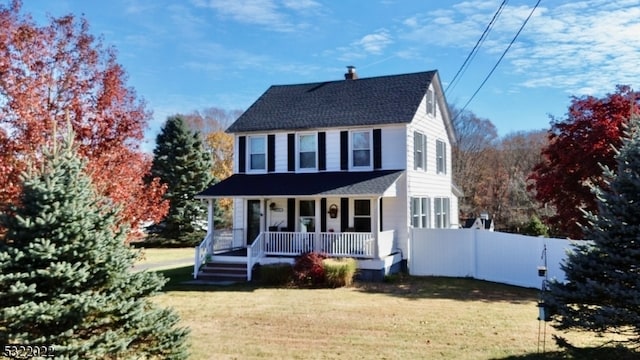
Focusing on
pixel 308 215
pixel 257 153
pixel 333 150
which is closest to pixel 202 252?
pixel 308 215

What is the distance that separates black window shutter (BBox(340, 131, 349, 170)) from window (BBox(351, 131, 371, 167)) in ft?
0.80

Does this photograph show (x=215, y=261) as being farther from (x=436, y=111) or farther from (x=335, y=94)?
(x=436, y=111)

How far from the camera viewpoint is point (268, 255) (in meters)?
16.9

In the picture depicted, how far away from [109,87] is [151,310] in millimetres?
7748

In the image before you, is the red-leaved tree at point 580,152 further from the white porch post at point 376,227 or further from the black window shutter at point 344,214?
the black window shutter at point 344,214

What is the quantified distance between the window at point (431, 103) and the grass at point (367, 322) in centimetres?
841

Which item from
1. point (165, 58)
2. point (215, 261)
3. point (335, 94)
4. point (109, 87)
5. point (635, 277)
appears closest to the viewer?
point (635, 277)

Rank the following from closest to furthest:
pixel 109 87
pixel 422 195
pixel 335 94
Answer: pixel 109 87, pixel 422 195, pixel 335 94

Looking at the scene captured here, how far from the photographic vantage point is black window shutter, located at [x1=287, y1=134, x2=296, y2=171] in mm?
19234

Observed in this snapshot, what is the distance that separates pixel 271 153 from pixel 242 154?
1.41 m

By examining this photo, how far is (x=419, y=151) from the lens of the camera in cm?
1945

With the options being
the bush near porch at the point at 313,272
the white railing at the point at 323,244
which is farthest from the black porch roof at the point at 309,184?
the bush near porch at the point at 313,272

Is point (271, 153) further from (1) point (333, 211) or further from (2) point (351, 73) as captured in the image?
(2) point (351, 73)


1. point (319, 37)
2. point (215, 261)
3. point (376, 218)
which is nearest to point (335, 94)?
point (319, 37)
